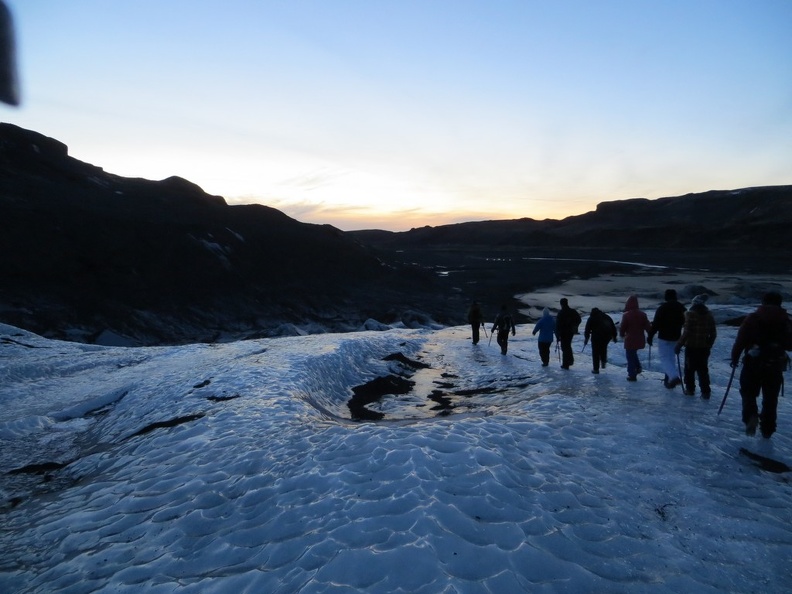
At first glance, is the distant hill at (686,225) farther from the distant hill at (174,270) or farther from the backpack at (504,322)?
the backpack at (504,322)

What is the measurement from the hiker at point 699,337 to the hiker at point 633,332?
184cm

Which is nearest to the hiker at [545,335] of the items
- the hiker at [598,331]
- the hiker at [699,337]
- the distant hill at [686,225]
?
the hiker at [598,331]

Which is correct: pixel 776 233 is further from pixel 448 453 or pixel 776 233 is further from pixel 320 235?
pixel 448 453

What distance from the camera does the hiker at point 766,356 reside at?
7.79m

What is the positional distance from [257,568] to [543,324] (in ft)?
44.4

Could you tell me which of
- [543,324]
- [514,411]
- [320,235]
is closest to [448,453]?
[514,411]

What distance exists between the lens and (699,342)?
1029cm

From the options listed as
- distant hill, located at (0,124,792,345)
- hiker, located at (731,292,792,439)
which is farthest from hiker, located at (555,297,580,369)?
distant hill, located at (0,124,792,345)

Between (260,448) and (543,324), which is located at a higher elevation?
(543,324)

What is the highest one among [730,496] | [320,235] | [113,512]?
[320,235]

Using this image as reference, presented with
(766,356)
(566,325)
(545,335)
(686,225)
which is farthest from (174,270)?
(686,225)

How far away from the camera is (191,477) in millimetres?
7789

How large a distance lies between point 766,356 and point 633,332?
16.2 feet

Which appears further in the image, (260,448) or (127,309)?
(127,309)
